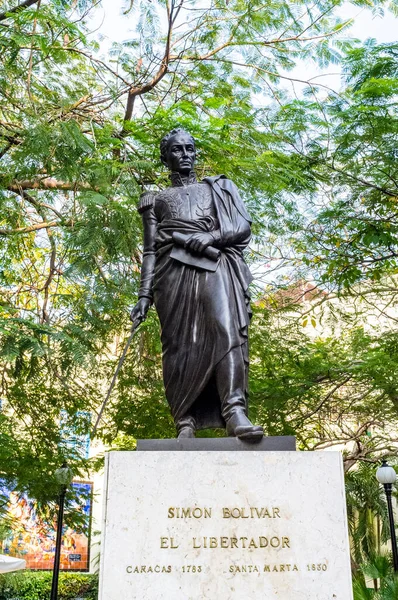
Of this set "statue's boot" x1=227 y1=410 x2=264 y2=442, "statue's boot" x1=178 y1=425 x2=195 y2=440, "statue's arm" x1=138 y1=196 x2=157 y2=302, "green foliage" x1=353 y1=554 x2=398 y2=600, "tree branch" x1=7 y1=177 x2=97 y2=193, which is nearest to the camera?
"statue's boot" x1=227 y1=410 x2=264 y2=442

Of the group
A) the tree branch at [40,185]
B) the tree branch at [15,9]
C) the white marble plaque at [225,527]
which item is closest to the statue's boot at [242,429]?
the white marble plaque at [225,527]

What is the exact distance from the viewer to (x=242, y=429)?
4.05m

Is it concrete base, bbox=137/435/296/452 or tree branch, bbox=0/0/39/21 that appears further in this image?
tree branch, bbox=0/0/39/21

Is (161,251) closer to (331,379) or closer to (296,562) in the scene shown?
(296,562)

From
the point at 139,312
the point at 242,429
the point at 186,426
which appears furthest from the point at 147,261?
the point at 242,429

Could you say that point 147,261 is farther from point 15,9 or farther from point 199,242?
point 15,9

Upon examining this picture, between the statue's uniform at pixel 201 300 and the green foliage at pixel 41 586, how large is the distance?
56.1 feet

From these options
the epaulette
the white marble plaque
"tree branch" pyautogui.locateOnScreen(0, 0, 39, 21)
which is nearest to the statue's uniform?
the epaulette

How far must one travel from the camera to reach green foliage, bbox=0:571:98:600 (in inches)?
800

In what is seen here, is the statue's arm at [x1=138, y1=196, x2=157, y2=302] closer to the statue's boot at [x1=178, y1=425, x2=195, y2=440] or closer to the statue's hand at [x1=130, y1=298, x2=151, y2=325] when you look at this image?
the statue's hand at [x1=130, y1=298, x2=151, y2=325]

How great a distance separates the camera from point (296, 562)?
3.70 m

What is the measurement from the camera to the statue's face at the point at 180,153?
17.1 feet

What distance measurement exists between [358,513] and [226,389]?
16007mm

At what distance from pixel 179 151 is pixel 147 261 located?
847 mm
